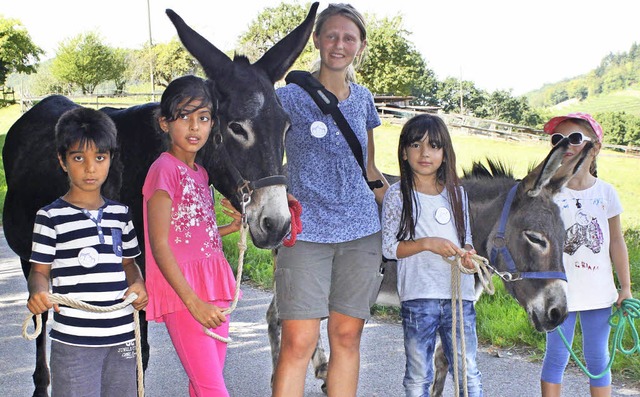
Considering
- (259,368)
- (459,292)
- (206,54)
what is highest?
(206,54)

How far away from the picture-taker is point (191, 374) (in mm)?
2662

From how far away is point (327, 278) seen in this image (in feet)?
10.3

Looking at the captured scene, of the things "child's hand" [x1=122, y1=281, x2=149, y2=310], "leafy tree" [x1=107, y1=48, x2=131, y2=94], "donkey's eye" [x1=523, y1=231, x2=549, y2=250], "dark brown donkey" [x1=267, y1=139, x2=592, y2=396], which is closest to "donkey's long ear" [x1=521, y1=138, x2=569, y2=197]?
"dark brown donkey" [x1=267, y1=139, x2=592, y2=396]

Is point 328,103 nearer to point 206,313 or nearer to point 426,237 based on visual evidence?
point 426,237

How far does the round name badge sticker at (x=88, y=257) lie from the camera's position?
8.28 feet

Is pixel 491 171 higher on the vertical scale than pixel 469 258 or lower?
higher

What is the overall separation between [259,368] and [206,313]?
246 cm

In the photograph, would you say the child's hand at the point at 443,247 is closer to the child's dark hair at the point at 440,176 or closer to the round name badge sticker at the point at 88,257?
the child's dark hair at the point at 440,176

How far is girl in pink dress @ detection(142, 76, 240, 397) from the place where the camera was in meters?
2.57

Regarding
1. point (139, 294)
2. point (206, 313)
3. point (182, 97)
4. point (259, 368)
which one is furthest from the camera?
point (259, 368)

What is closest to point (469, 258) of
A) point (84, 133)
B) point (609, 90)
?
point (84, 133)

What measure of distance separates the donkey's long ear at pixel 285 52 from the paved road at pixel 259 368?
7.70 feet

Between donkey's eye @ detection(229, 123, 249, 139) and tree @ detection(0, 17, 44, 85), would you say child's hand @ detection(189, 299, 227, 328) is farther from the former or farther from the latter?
tree @ detection(0, 17, 44, 85)

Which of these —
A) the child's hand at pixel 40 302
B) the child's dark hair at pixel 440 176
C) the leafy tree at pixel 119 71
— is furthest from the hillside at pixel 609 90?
the child's hand at pixel 40 302
